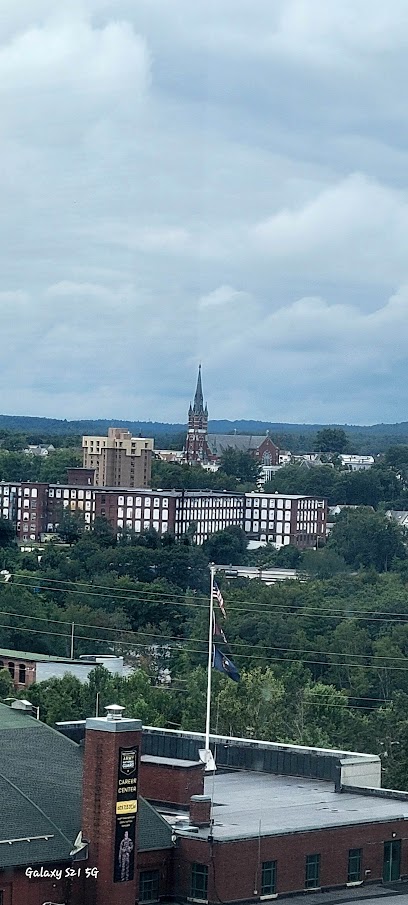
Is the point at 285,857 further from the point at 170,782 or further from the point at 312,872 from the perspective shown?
the point at 170,782

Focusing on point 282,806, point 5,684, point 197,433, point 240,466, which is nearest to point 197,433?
point 197,433

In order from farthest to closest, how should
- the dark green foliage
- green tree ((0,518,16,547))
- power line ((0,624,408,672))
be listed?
the dark green foliage, green tree ((0,518,16,547)), power line ((0,624,408,672))

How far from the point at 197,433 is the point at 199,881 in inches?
5258

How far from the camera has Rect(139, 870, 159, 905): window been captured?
822 inches

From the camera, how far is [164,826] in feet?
70.5

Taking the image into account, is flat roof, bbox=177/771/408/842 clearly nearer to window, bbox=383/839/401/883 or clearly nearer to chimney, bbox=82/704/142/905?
window, bbox=383/839/401/883

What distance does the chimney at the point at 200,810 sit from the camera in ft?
71.5

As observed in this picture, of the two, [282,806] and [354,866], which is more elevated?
[282,806]

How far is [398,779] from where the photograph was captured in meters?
34.9

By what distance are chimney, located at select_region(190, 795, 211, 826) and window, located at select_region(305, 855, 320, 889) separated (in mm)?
1337

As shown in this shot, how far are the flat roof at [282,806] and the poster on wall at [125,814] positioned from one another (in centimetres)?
139

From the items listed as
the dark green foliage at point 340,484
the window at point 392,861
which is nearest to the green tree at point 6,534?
the dark green foliage at point 340,484

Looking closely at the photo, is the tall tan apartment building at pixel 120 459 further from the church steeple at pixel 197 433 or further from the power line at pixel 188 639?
the power line at pixel 188 639

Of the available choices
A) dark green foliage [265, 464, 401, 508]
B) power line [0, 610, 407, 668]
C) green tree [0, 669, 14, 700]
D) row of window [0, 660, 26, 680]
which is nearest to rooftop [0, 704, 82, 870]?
green tree [0, 669, 14, 700]
